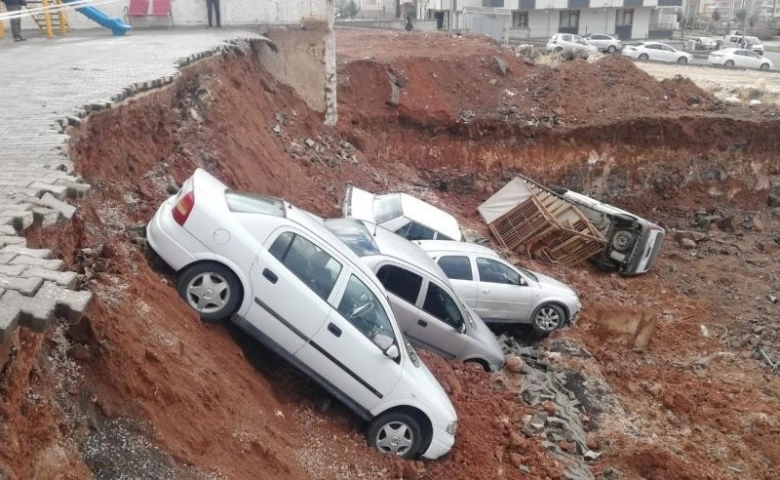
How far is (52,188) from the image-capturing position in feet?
19.2

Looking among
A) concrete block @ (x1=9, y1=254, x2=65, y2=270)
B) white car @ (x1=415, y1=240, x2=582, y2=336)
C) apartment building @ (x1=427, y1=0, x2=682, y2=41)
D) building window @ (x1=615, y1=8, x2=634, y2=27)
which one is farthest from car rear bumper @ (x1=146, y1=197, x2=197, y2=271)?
building window @ (x1=615, y1=8, x2=634, y2=27)

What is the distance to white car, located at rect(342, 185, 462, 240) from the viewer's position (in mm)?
12193

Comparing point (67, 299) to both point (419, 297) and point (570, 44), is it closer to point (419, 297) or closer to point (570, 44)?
point (419, 297)

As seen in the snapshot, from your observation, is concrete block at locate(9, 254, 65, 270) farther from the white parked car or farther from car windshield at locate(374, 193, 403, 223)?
car windshield at locate(374, 193, 403, 223)

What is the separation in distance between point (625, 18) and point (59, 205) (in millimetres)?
61100

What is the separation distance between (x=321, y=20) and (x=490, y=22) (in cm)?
2291

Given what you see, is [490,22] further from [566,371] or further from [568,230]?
[566,371]

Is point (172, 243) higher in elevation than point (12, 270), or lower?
lower

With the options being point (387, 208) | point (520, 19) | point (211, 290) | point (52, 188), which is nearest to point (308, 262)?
point (211, 290)

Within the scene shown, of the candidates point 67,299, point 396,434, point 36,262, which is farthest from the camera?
point 396,434

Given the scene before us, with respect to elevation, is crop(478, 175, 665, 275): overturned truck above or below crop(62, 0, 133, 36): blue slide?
below

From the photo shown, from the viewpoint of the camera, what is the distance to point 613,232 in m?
16.4

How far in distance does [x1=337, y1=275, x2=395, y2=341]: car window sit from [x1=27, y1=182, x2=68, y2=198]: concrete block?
255 centimetres

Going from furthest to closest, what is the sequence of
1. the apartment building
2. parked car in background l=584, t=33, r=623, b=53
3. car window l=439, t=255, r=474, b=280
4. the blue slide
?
1. the apartment building
2. parked car in background l=584, t=33, r=623, b=53
3. the blue slide
4. car window l=439, t=255, r=474, b=280
